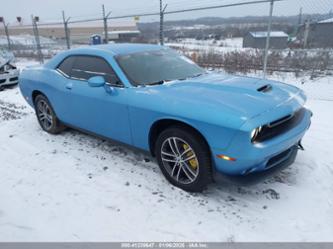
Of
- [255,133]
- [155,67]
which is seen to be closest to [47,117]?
[155,67]

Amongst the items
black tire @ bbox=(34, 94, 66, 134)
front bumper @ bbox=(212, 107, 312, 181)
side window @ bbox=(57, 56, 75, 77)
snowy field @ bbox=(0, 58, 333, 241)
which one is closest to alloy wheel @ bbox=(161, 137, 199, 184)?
snowy field @ bbox=(0, 58, 333, 241)

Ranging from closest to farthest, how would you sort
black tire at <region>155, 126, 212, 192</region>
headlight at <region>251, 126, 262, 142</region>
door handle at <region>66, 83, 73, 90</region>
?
headlight at <region>251, 126, 262, 142</region> < black tire at <region>155, 126, 212, 192</region> < door handle at <region>66, 83, 73, 90</region>

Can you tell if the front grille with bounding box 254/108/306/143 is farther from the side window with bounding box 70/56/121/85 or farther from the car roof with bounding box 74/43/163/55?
the car roof with bounding box 74/43/163/55

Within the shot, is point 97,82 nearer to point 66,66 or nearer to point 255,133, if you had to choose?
point 66,66

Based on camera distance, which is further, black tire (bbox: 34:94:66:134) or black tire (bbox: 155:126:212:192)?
black tire (bbox: 34:94:66:134)

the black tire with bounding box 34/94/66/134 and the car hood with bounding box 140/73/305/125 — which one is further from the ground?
the car hood with bounding box 140/73/305/125

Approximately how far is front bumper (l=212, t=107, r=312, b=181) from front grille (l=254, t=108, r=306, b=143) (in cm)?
4

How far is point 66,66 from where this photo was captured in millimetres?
4496

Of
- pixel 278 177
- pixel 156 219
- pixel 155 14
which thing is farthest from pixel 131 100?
pixel 155 14

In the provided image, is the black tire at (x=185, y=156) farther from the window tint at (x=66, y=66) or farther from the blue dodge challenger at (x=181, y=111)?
the window tint at (x=66, y=66)

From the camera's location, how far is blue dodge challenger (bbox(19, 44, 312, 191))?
265 cm

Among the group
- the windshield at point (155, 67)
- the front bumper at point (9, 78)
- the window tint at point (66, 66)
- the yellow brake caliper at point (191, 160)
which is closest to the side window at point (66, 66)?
the window tint at point (66, 66)

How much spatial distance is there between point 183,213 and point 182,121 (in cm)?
93

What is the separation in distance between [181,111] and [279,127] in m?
1.00
